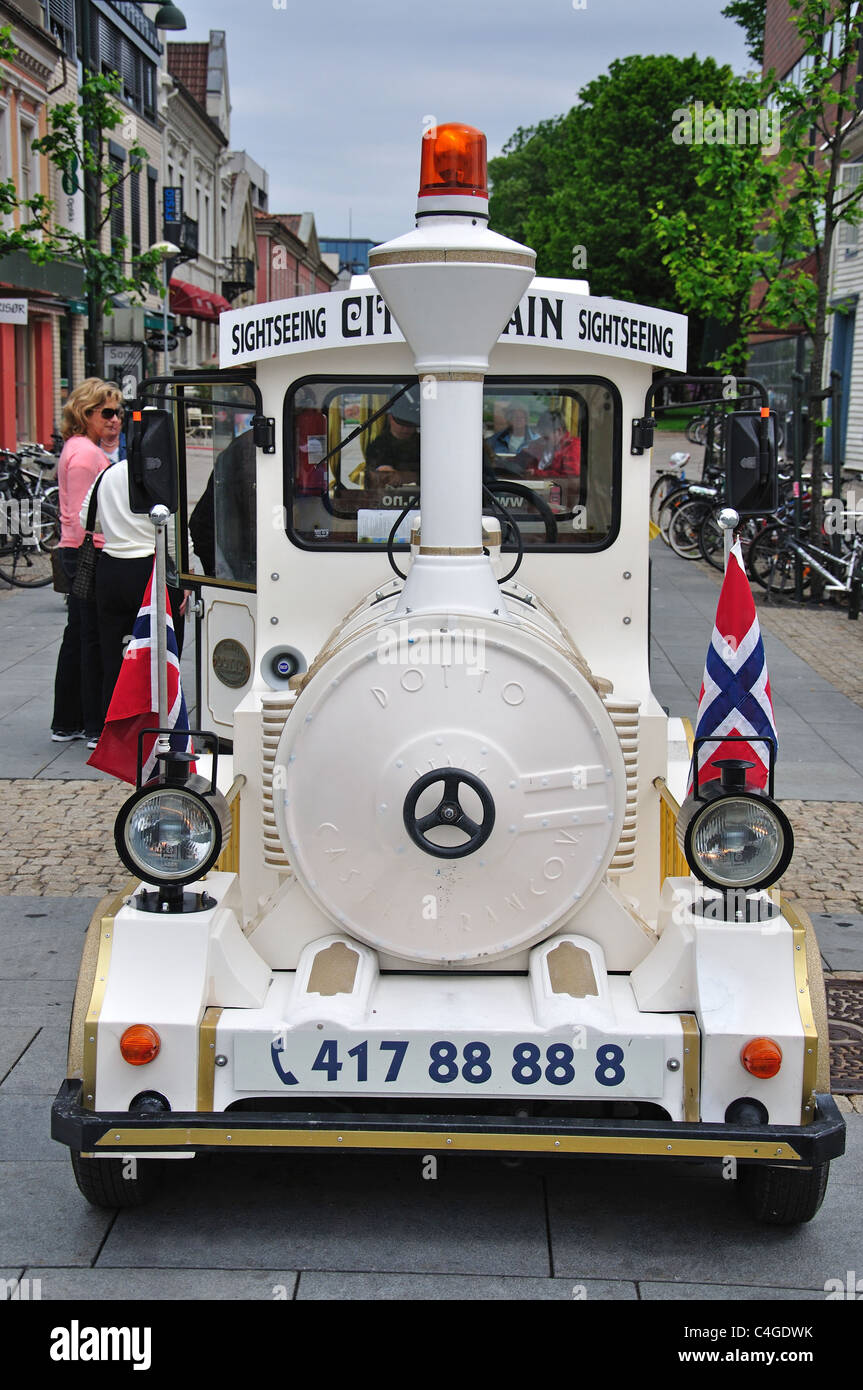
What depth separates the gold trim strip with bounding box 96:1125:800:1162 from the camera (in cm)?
354

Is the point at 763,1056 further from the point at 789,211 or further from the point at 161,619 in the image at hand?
the point at 789,211

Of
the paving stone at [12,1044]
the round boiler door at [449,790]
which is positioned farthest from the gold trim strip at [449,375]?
the paving stone at [12,1044]

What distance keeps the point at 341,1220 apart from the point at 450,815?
3.80 ft

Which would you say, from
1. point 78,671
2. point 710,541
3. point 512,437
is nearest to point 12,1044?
point 512,437

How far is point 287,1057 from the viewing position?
3.71 m

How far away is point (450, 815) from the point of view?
3723 mm

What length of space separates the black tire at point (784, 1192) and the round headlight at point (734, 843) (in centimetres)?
74

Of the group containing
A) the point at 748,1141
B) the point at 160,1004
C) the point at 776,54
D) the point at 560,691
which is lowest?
the point at 748,1141

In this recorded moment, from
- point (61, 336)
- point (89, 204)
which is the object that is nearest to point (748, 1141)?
point (89, 204)

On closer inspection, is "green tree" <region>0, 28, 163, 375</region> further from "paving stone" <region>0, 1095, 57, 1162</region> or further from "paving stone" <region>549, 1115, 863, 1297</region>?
"paving stone" <region>549, 1115, 863, 1297</region>

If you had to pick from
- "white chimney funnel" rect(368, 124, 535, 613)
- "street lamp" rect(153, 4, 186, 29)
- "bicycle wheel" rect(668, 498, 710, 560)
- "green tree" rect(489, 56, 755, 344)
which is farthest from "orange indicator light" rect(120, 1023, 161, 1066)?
"green tree" rect(489, 56, 755, 344)
